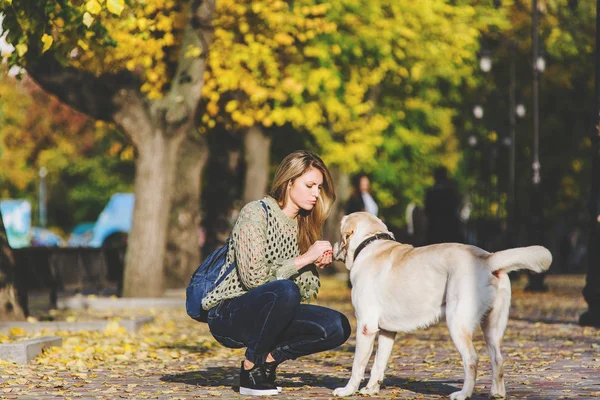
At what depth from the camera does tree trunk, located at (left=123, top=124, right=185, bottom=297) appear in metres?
20.3

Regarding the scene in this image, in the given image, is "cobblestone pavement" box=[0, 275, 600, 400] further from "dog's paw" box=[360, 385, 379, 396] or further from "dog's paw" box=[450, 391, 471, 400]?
"dog's paw" box=[450, 391, 471, 400]

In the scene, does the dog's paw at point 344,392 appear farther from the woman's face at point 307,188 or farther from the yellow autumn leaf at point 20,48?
the yellow autumn leaf at point 20,48

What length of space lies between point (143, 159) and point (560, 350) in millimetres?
9483

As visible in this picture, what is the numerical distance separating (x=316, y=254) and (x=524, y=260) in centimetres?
126

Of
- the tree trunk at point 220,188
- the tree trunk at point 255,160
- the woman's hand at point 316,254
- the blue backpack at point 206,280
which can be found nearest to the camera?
the woman's hand at point 316,254

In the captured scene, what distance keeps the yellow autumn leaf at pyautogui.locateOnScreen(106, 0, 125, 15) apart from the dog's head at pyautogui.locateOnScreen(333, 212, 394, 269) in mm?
3805

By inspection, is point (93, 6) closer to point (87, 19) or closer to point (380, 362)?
point (87, 19)

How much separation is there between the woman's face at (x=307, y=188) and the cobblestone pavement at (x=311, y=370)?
4.14 feet

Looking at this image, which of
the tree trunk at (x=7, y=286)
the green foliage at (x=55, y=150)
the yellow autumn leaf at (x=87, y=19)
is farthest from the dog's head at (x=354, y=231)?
the green foliage at (x=55, y=150)

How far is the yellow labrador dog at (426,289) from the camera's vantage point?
784cm

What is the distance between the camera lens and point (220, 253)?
8.49 meters

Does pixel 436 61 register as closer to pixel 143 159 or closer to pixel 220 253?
pixel 143 159

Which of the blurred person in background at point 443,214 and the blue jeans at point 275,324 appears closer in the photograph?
the blue jeans at point 275,324

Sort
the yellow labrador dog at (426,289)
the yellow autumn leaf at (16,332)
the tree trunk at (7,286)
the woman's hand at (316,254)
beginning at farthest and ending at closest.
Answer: the tree trunk at (7,286) < the yellow autumn leaf at (16,332) < the woman's hand at (316,254) < the yellow labrador dog at (426,289)
